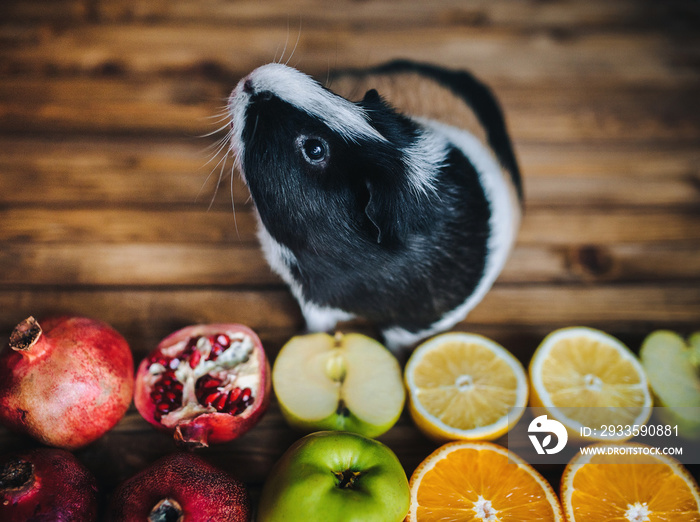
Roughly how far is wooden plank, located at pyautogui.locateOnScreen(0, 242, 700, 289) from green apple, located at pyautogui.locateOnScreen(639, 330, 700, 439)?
0.22 m

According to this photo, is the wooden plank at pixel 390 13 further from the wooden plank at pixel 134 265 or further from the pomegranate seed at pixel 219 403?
the pomegranate seed at pixel 219 403

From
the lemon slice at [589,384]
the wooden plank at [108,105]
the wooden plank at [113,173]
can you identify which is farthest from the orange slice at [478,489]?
the wooden plank at [108,105]

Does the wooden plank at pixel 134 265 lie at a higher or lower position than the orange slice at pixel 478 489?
higher

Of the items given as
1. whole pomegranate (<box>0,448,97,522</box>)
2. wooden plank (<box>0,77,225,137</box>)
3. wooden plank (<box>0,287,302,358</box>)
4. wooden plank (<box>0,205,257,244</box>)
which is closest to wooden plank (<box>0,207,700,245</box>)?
wooden plank (<box>0,205,257,244</box>)

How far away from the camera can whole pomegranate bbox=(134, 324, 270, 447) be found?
91 centimetres

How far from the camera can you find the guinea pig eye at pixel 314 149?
0.84 metres

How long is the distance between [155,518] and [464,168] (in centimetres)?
88

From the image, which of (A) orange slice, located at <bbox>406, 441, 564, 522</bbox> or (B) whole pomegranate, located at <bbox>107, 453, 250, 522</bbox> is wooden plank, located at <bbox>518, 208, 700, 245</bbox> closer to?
(A) orange slice, located at <bbox>406, 441, 564, 522</bbox>

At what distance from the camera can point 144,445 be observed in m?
1.02

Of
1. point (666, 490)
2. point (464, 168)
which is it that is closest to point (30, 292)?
point (464, 168)

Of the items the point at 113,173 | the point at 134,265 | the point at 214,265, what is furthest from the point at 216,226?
the point at 113,173

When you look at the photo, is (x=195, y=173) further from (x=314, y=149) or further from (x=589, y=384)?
(x=589, y=384)

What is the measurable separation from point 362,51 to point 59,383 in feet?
4.16

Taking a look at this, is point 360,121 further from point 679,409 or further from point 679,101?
point 679,101
